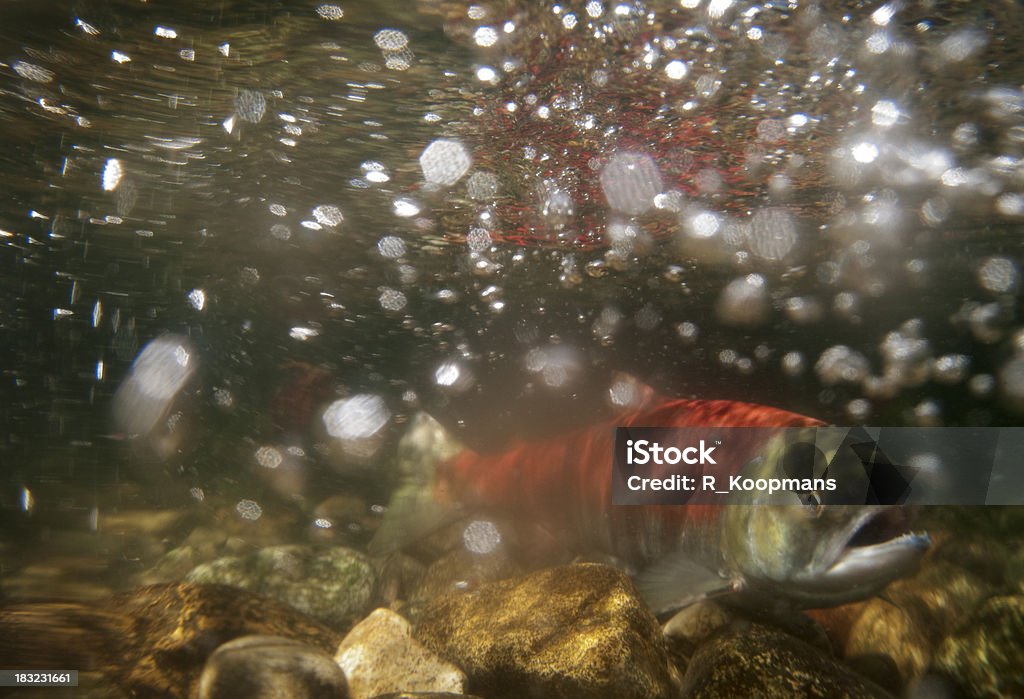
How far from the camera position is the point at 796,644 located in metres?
2.78

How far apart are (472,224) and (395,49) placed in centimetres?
323

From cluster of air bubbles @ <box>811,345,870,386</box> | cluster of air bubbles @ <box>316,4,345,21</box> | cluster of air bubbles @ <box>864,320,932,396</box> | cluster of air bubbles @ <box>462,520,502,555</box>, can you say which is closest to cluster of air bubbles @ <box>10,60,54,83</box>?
cluster of air bubbles @ <box>316,4,345,21</box>

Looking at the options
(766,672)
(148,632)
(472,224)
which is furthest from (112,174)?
(766,672)

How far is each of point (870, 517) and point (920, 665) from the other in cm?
138

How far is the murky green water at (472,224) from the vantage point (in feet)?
15.3

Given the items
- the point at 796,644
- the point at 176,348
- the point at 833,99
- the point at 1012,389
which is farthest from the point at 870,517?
the point at 176,348

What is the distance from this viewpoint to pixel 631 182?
260 inches

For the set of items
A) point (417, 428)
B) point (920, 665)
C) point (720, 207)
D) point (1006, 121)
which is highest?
point (1006, 121)

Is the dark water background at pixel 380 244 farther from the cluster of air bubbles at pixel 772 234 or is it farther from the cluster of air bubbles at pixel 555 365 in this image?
the cluster of air bubbles at pixel 772 234

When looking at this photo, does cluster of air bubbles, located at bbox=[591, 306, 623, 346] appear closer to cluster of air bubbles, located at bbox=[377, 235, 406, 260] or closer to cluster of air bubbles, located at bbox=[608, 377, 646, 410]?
cluster of air bubbles, located at bbox=[608, 377, 646, 410]

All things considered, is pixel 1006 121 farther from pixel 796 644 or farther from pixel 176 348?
pixel 176 348

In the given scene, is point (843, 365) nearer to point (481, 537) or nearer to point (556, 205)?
point (556, 205)

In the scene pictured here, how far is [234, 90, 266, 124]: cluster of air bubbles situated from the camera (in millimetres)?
5723

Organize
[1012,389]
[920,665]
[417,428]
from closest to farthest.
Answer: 1. [920,665]
2. [417,428]
3. [1012,389]
